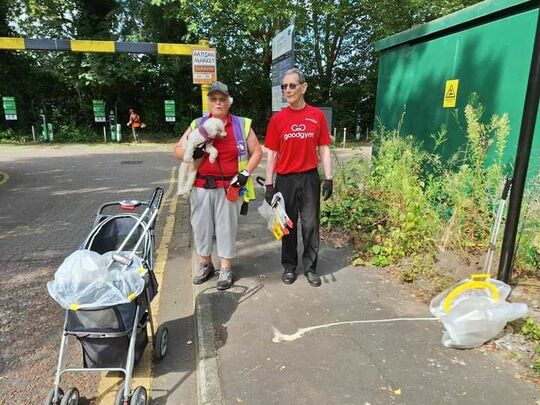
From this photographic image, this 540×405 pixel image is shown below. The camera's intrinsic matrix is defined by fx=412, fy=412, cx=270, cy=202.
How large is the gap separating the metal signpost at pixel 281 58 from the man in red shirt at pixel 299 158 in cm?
194

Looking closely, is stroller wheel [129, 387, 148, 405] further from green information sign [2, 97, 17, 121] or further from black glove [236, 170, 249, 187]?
green information sign [2, 97, 17, 121]

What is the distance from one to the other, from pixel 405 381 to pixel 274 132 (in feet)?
7.81

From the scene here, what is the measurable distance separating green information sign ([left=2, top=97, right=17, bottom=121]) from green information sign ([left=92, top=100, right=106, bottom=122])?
3455 millimetres

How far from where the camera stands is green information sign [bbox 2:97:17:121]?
18980mm

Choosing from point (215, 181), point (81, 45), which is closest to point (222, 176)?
point (215, 181)

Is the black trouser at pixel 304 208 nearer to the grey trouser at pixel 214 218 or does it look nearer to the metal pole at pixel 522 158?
the grey trouser at pixel 214 218

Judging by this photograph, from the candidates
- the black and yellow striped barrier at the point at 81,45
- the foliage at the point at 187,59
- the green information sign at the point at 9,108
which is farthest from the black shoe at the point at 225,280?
the green information sign at the point at 9,108

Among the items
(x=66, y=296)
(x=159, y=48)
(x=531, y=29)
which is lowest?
(x=66, y=296)

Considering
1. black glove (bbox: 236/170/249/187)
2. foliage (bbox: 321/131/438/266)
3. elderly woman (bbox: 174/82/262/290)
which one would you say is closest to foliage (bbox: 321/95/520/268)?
foliage (bbox: 321/131/438/266)

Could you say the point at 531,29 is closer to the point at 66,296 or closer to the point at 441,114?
the point at 441,114

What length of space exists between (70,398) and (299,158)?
2589mm

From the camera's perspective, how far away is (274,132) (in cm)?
395

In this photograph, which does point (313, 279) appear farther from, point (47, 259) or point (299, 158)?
point (47, 259)

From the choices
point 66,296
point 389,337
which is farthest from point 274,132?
point 66,296
